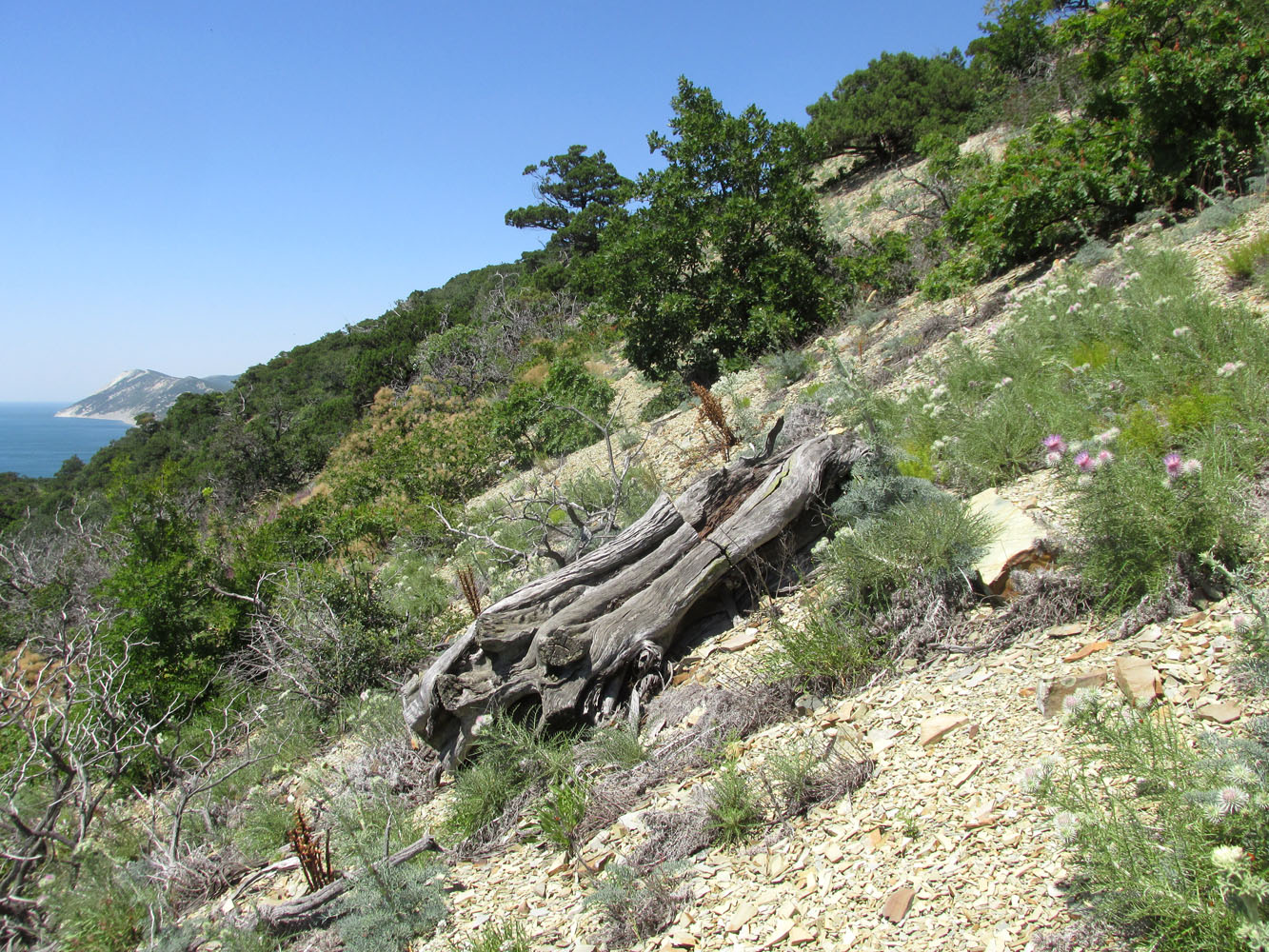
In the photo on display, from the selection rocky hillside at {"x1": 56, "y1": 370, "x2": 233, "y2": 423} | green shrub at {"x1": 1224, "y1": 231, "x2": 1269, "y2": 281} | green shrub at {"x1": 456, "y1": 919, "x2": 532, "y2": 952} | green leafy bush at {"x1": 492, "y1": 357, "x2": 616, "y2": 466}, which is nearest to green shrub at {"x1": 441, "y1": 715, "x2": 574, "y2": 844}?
green shrub at {"x1": 456, "y1": 919, "x2": 532, "y2": 952}

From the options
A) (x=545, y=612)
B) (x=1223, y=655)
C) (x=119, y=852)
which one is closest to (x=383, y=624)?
(x=119, y=852)

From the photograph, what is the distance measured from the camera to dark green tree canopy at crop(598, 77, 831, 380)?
419 inches

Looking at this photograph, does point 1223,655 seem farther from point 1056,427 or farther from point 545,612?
point 545,612

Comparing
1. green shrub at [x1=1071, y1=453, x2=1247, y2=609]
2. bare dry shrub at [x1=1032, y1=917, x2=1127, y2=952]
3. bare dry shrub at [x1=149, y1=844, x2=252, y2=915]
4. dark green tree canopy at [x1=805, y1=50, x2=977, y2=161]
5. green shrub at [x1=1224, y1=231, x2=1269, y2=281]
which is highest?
dark green tree canopy at [x1=805, y1=50, x2=977, y2=161]

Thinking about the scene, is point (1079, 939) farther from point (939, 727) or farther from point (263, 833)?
point (263, 833)

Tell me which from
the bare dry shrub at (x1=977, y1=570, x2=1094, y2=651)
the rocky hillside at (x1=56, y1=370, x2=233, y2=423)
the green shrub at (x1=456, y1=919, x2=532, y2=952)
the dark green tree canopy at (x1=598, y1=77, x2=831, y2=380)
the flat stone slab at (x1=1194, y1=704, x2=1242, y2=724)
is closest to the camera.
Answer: the flat stone slab at (x1=1194, y1=704, x2=1242, y2=724)

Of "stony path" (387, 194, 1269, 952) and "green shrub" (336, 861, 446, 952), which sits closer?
"stony path" (387, 194, 1269, 952)

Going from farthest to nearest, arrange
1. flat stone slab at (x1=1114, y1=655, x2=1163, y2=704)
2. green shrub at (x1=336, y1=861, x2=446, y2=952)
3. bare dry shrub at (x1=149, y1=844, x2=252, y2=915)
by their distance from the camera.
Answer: bare dry shrub at (x1=149, y1=844, x2=252, y2=915) → green shrub at (x1=336, y1=861, x2=446, y2=952) → flat stone slab at (x1=1114, y1=655, x2=1163, y2=704)

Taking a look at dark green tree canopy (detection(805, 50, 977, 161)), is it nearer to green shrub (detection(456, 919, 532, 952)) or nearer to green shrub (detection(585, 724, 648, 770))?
green shrub (detection(585, 724, 648, 770))

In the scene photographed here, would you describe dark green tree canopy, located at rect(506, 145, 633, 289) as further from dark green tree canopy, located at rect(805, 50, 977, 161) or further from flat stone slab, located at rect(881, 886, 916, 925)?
flat stone slab, located at rect(881, 886, 916, 925)

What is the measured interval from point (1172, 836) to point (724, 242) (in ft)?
33.5

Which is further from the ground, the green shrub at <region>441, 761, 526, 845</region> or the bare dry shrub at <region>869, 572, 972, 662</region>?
the bare dry shrub at <region>869, 572, 972, 662</region>

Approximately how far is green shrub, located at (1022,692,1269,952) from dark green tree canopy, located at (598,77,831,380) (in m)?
9.04

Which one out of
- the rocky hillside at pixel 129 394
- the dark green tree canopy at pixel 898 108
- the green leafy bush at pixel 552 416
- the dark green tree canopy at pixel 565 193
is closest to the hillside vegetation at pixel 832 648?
the green leafy bush at pixel 552 416
